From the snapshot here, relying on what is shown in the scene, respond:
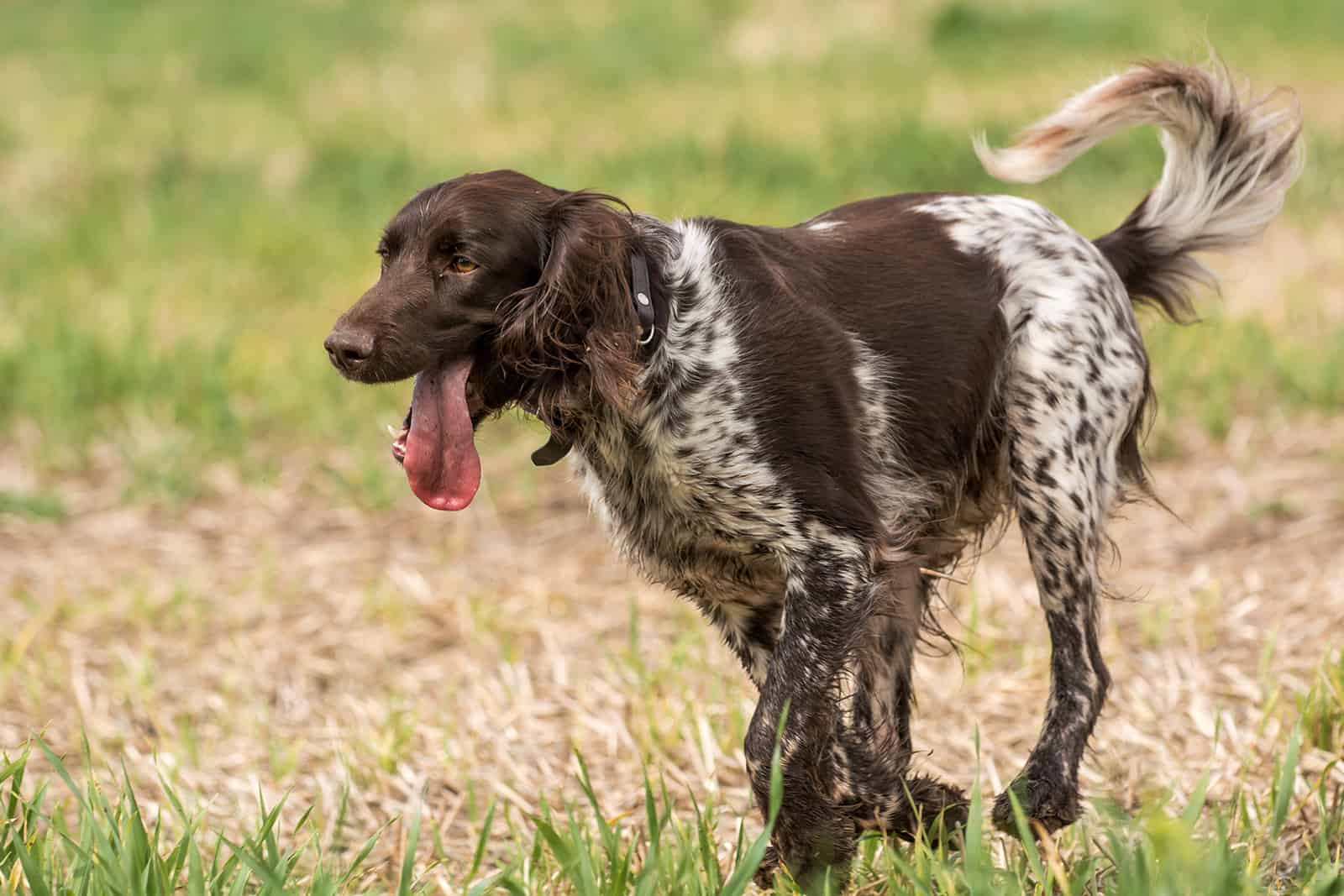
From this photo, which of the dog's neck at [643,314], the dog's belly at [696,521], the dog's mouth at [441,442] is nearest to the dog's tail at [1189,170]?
the dog's neck at [643,314]

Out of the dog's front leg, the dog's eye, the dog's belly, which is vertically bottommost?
the dog's front leg

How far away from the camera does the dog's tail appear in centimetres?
371

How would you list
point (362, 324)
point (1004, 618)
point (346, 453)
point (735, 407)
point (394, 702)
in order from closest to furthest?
point (362, 324) < point (735, 407) < point (394, 702) < point (1004, 618) < point (346, 453)

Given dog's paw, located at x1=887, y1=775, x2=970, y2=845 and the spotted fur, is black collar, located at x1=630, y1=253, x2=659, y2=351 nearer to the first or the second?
the spotted fur

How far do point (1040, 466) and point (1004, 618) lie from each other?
1.53 meters

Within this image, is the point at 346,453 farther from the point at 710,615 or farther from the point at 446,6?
the point at 446,6

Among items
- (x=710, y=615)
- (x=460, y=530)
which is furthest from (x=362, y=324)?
(x=460, y=530)

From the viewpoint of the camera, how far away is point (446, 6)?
17.7 metres

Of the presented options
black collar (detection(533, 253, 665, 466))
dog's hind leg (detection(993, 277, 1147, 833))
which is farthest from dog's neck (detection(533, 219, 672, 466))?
dog's hind leg (detection(993, 277, 1147, 833))

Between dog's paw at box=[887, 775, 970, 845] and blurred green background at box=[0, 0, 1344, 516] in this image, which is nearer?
dog's paw at box=[887, 775, 970, 845]

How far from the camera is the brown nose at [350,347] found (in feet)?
9.00

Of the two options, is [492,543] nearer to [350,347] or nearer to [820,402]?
[820,402]

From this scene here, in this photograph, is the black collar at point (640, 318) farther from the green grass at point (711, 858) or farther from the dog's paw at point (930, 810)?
the dog's paw at point (930, 810)

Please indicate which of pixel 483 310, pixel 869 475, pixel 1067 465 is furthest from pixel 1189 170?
pixel 483 310
